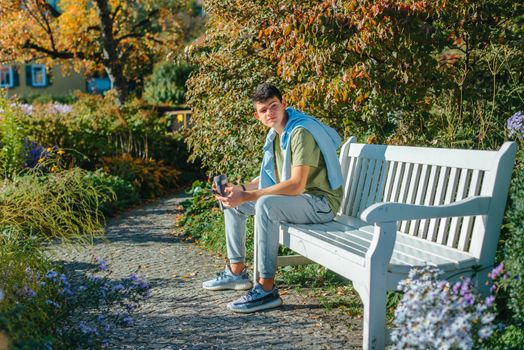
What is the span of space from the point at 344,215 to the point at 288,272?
2.37 feet

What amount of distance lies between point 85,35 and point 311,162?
13.5 m

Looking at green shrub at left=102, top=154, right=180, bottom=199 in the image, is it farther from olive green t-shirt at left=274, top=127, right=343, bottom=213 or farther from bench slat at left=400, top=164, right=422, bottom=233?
bench slat at left=400, top=164, right=422, bottom=233

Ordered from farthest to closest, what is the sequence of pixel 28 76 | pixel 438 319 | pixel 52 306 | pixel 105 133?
pixel 28 76
pixel 105 133
pixel 52 306
pixel 438 319

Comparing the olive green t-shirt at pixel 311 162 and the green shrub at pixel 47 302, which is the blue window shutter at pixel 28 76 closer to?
the olive green t-shirt at pixel 311 162

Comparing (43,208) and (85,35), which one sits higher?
(85,35)

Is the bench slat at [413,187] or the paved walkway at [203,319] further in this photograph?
the bench slat at [413,187]

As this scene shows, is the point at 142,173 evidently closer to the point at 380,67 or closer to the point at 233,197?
the point at 380,67

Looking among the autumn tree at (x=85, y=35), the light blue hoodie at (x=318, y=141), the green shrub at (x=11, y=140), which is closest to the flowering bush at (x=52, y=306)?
the light blue hoodie at (x=318, y=141)

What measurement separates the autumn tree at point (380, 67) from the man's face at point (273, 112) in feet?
2.99

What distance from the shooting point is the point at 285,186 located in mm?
4238

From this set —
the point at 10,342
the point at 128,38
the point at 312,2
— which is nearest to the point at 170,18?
the point at 128,38

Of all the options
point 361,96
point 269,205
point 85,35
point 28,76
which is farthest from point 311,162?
point 28,76

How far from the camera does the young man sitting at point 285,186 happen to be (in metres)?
4.26

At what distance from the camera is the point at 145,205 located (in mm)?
10062
